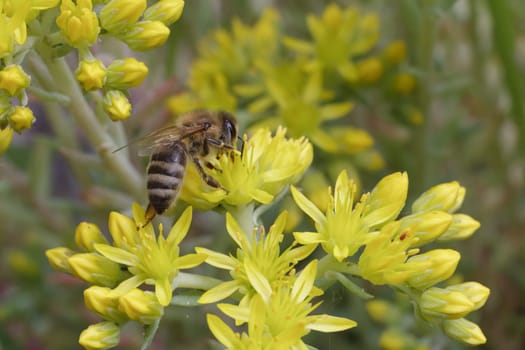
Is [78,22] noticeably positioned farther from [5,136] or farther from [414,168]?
[414,168]

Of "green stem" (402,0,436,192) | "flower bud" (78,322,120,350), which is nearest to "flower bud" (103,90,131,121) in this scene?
"flower bud" (78,322,120,350)

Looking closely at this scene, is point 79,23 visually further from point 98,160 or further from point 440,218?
point 440,218

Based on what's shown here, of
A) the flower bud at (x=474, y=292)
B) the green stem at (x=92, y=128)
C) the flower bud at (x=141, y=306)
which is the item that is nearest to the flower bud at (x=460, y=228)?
the flower bud at (x=474, y=292)

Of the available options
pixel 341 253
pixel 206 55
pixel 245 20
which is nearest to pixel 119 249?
pixel 341 253

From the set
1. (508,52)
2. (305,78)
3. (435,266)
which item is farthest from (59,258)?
(508,52)

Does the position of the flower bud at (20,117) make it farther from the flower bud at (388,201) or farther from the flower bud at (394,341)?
the flower bud at (394,341)

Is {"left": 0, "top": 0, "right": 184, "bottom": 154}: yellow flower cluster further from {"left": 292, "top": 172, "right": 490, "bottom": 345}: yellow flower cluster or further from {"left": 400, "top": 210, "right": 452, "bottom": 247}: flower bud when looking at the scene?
{"left": 400, "top": 210, "right": 452, "bottom": 247}: flower bud

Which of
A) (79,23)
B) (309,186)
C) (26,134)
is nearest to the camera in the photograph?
(79,23)
